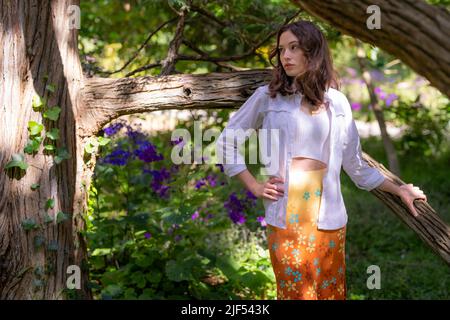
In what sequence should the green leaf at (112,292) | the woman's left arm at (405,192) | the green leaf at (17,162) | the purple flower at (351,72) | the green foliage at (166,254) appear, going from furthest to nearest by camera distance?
the purple flower at (351,72) < the green foliage at (166,254) < the green leaf at (112,292) < the green leaf at (17,162) < the woman's left arm at (405,192)

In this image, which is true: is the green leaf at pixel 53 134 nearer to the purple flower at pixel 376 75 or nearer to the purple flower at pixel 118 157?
the purple flower at pixel 118 157

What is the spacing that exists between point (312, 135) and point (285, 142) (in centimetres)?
11

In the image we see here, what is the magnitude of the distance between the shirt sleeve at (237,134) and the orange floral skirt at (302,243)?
24 centimetres

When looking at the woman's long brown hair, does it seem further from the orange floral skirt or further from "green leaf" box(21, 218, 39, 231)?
"green leaf" box(21, 218, 39, 231)

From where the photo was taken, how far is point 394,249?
214 inches

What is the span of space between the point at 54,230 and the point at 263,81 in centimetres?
127

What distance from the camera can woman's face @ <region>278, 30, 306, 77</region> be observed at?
8.61 feet

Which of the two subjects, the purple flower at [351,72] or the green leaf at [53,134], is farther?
the purple flower at [351,72]

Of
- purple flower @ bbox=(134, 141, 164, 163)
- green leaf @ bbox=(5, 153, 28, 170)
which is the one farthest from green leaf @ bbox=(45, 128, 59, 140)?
purple flower @ bbox=(134, 141, 164, 163)

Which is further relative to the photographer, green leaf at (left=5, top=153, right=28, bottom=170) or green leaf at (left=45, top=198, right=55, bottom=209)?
green leaf at (left=45, top=198, right=55, bottom=209)

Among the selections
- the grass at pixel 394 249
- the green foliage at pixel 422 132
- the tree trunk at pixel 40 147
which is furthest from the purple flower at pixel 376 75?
the tree trunk at pixel 40 147

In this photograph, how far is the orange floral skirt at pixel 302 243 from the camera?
2.64 meters
